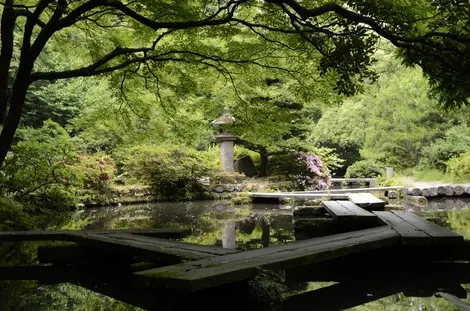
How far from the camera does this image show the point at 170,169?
14492mm

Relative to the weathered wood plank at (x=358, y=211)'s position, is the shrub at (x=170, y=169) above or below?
above

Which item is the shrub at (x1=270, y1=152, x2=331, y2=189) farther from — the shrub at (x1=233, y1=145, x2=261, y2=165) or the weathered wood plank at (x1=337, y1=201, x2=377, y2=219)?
the weathered wood plank at (x1=337, y1=201, x2=377, y2=219)

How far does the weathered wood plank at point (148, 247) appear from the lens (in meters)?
3.58

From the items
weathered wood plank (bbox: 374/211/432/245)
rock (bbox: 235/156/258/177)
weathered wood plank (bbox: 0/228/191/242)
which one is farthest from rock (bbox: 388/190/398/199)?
weathered wood plank (bbox: 0/228/191/242)

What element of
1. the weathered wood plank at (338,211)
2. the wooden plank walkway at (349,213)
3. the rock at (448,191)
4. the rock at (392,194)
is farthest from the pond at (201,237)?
the rock at (448,191)

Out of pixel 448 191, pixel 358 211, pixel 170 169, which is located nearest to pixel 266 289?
pixel 358 211

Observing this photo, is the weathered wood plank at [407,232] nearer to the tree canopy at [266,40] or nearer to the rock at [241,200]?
the tree canopy at [266,40]

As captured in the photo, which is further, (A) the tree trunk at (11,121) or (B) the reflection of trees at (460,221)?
(B) the reflection of trees at (460,221)

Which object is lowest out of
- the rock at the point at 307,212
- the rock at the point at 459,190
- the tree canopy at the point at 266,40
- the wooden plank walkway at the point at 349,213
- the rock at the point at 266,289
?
the rock at the point at 266,289

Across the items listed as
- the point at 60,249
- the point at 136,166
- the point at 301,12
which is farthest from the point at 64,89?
the point at 301,12

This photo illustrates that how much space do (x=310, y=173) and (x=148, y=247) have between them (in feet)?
46.6

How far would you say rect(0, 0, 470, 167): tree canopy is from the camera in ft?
Answer: 13.5

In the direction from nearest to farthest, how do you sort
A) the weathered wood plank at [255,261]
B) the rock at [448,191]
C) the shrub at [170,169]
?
the weathered wood plank at [255,261]
the shrub at [170,169]
the rock at [448,191]

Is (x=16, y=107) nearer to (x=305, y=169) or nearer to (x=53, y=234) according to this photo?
(x=53, y=234)
